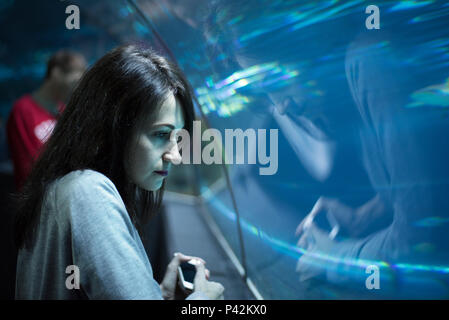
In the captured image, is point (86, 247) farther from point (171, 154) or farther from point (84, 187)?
point (171, 154)

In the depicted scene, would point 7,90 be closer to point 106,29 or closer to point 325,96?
point 106,29

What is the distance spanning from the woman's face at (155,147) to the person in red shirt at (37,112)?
1.06 meters

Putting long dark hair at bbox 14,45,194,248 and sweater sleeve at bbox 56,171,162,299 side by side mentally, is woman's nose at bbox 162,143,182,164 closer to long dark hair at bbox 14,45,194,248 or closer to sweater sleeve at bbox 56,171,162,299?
long dark hair at bbox 14,45,194,248

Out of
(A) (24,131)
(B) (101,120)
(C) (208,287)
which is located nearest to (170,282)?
(C) (208,287)

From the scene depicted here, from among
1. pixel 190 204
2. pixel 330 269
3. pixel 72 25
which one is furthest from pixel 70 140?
pixel 190 204

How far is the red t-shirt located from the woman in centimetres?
105

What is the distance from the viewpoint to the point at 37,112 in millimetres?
2031

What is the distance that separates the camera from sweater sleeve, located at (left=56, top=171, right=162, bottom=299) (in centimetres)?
81

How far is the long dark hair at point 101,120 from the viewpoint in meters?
0.95

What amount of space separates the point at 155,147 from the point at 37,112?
51.1 inches

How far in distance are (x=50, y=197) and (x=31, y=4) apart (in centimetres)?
408

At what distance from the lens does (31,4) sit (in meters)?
4.23
